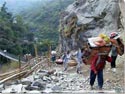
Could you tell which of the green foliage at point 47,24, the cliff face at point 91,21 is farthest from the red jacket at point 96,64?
the green foliage at point 47,24

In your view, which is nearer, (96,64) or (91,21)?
(96,64)

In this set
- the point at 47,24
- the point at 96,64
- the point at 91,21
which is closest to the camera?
the point at 96,64

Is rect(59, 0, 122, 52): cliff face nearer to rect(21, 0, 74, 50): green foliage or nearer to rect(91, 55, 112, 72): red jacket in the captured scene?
rect(91, 55, 112, 72): red jacket

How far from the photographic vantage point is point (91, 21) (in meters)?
27.0

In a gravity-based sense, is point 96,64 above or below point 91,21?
below

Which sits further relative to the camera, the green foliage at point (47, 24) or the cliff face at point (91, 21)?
the green foliage at point (47, 24)

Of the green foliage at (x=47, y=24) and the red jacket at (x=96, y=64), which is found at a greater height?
the green foliage at (x=47, y=24)

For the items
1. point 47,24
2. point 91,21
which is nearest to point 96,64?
point 91,21

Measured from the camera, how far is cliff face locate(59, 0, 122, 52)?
25.0 m

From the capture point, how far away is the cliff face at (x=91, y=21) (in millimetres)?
24977

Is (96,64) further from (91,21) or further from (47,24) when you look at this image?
(47,24)

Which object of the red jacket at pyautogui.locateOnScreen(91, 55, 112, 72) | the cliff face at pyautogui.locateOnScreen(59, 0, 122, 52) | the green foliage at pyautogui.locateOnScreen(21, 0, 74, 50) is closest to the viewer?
the red jacket at pyautogui.locateOnScreen(91, 55, 112, 72)

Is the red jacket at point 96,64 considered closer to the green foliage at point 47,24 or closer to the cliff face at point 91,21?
the cliff face at point 91,21

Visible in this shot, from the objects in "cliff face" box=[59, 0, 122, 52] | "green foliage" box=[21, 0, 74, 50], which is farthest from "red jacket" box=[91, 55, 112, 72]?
"green foliage" box=[21, 0, 74, 50]
